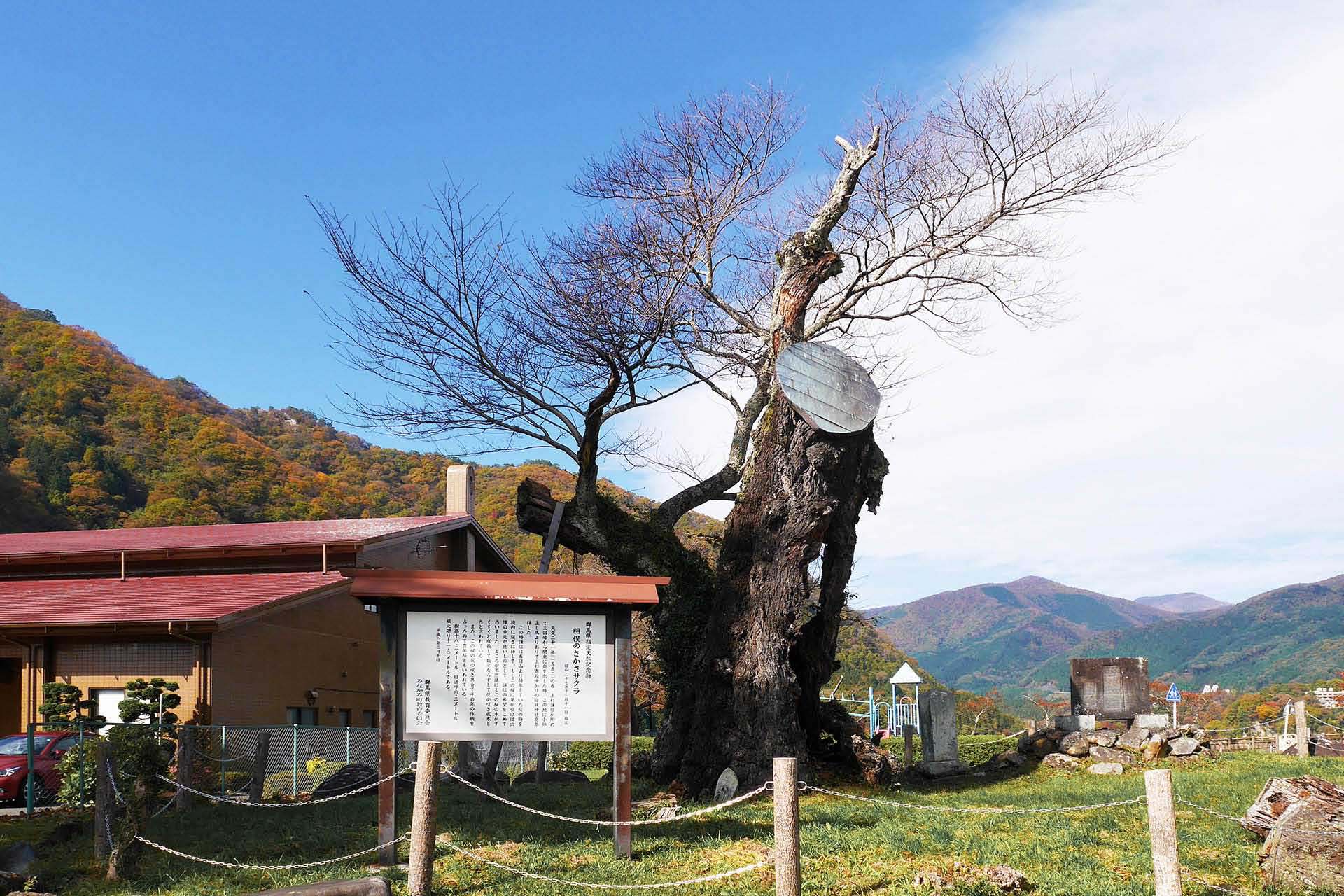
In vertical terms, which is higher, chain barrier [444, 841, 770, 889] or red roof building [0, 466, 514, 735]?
red roof building [0, 466, 514, 735]

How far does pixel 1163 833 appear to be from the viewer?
699cm

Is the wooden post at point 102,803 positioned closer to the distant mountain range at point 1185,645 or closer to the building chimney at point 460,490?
the building chimney at point 460,490

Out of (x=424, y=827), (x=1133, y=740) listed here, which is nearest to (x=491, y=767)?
(x=424, y=827)

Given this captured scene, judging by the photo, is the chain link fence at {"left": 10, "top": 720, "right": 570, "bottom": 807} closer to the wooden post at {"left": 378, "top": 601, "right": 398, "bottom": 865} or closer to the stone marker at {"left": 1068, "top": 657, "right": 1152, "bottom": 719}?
the wooden post at {"left": 378, "top": 601, "right": 398, "bottom": 865}

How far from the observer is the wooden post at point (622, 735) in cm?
952

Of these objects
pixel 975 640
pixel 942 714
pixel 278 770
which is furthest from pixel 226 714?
pixel 975 640

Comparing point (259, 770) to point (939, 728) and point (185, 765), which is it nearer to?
point (185, 765)

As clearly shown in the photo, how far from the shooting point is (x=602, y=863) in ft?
30.1

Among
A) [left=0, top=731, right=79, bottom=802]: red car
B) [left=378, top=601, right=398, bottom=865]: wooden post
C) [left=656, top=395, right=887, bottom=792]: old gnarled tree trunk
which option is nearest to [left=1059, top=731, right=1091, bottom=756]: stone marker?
[left=656, top=395, right=887, bottom=792]: old gnarled tree trunk

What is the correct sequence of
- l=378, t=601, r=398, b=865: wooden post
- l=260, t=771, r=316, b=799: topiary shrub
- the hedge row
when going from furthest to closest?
the hedge row, l=260, t=771, r=316, b=799: topiary shrub, l=378, t=601, r=398, b=865: wooden post

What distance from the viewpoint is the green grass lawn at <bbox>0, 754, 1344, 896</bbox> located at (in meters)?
8.41

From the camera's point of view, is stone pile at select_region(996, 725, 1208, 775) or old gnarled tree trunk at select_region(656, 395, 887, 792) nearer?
old gnarled tree trunk at select_region(656, 395, 887, 792)

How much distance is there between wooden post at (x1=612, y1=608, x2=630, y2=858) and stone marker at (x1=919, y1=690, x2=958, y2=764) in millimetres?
8513

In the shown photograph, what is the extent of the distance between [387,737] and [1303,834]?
7.32m
